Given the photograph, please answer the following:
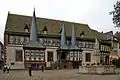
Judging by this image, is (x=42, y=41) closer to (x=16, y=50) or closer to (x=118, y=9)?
(x=16, y=50)

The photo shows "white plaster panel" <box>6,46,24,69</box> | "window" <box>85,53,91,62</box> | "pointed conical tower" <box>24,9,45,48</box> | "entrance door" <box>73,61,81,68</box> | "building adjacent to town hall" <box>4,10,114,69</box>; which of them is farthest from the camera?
"window" <box>85,53,91,62</box>

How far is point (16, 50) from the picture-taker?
58250mm

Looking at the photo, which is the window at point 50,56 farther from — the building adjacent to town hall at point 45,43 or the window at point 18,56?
the window at point 18,56

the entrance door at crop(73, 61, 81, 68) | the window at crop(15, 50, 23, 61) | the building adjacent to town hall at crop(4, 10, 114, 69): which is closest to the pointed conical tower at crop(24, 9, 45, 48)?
the building adjacent to town hall at crop(4, 10, 114, 69)

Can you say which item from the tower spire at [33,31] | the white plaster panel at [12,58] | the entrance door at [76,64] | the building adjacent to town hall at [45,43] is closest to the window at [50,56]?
the building adjacent to town hall at [45,43]

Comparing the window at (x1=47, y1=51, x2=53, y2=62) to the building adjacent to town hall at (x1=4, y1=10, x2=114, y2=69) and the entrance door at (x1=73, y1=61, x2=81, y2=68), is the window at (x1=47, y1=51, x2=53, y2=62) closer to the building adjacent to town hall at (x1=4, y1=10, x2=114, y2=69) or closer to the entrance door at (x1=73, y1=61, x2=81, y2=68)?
the building adjacent to town hall at (x1=4, y1=10, x2=114, y2=69)

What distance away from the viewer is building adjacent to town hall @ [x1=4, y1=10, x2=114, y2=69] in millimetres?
58431

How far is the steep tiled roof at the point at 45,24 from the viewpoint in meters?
61.0

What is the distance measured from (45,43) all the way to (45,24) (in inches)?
258

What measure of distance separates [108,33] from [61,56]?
25187 millimetres

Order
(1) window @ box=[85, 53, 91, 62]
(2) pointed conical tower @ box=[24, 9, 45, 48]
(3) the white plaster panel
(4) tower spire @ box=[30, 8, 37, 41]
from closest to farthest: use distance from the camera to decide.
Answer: (3) the white plaster panel → (2) pointed conical tower @ box=[24, 9, 45, 48] → (4) tower spire @ box=[30, 8, 37, 41] → (1) window @ box=[85, 53, 91, 62]

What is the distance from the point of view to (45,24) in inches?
2653

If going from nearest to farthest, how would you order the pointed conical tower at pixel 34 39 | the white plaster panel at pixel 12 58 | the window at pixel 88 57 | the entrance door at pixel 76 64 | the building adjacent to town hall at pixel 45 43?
1. the white plaster panel at pixel 12 58
2. the building adjacent to town hall at pixel 45 43
3. the pointed conical tower at pixel 34 39
4. the entrance door at pixel 76 64
5. the window at pixel 88 57

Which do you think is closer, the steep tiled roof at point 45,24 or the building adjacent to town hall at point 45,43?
the building adjacent to town hall at point 45,43
